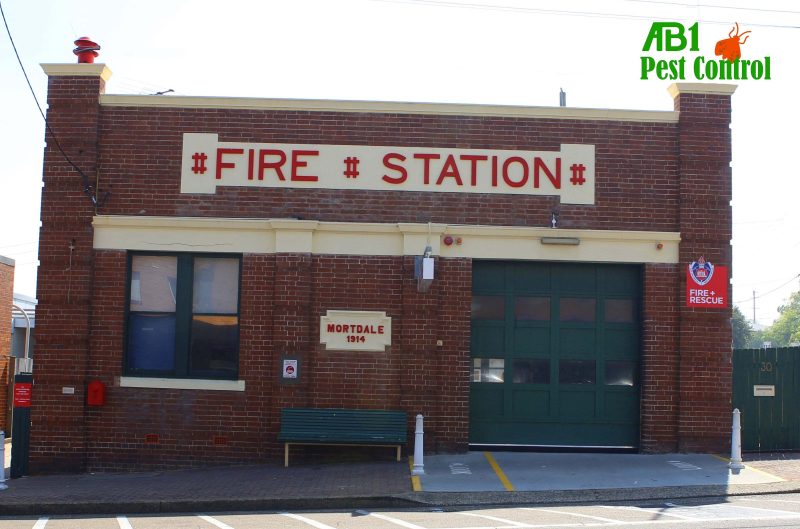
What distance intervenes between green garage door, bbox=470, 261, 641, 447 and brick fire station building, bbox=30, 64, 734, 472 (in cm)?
4

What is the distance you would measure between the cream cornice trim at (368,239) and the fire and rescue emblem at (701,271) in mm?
301

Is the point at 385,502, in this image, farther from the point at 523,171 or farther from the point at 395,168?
the point at 523,171

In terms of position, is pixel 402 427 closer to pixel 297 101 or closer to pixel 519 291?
pixel 519 291

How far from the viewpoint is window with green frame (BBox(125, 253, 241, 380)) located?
1530cm

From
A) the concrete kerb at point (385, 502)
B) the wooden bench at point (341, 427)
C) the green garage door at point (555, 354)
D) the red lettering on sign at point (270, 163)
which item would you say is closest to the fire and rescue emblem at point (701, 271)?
the green garage door at point (555, 354)

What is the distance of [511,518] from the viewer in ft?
35.1

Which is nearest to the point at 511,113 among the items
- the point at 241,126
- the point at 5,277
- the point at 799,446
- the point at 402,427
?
the point at 241,126

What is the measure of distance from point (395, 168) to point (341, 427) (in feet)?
14.0

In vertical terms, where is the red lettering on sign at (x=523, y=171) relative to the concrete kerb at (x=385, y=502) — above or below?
above

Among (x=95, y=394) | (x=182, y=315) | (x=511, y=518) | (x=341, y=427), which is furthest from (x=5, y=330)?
(x=511, y=518)

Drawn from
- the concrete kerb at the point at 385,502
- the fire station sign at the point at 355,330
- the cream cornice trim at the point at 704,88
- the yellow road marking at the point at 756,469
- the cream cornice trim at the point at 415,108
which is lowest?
the concrete kerb at the point at 385,502

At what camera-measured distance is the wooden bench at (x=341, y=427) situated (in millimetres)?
14516

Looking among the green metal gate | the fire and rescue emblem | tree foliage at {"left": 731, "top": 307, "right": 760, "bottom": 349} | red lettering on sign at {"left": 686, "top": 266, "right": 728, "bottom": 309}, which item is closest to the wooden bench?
red lettering on sign at {"left": 686, "top": 266, "right": 728, "bottom": 309}

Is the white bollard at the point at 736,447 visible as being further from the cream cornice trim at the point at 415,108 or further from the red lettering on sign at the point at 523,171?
the cream cornice trim at the point at 415,108
